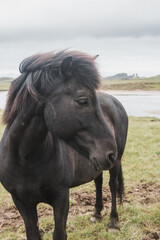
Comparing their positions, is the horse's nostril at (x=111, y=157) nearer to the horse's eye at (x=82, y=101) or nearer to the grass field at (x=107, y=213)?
the horse's eye at (x=82, y=101)

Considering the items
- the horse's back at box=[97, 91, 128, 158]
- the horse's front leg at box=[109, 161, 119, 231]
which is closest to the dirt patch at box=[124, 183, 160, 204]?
the horse's front leg at box=[109, 161, 119, 231]

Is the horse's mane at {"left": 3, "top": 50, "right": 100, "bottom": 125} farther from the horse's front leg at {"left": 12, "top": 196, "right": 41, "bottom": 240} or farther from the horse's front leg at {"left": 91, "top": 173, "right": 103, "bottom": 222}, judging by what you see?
the horse's front leg at {"left": 91, "top": 173, "right": 103, "bottom": 222}

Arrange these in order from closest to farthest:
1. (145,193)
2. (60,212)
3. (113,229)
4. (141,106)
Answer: (60,212) < (113,229) < (145,193) < (141,106)

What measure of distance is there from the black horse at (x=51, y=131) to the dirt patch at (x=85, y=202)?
1.48 meters

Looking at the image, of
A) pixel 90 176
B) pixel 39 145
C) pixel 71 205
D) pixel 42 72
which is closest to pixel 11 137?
pixel 39 145

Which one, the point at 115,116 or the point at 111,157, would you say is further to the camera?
the point at 115,116

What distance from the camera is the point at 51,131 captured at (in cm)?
221

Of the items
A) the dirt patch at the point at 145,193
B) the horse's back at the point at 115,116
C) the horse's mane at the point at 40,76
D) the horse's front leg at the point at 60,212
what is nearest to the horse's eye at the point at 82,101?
the horse's mane at the point at 40,76

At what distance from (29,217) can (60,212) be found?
39 centimetres

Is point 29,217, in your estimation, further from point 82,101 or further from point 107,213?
point 107,213

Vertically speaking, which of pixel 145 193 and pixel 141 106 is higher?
pixel 145 193

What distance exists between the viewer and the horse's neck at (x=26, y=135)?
91.6 inches

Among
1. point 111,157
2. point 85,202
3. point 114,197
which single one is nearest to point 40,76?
point 111,157

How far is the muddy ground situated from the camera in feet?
13.8
